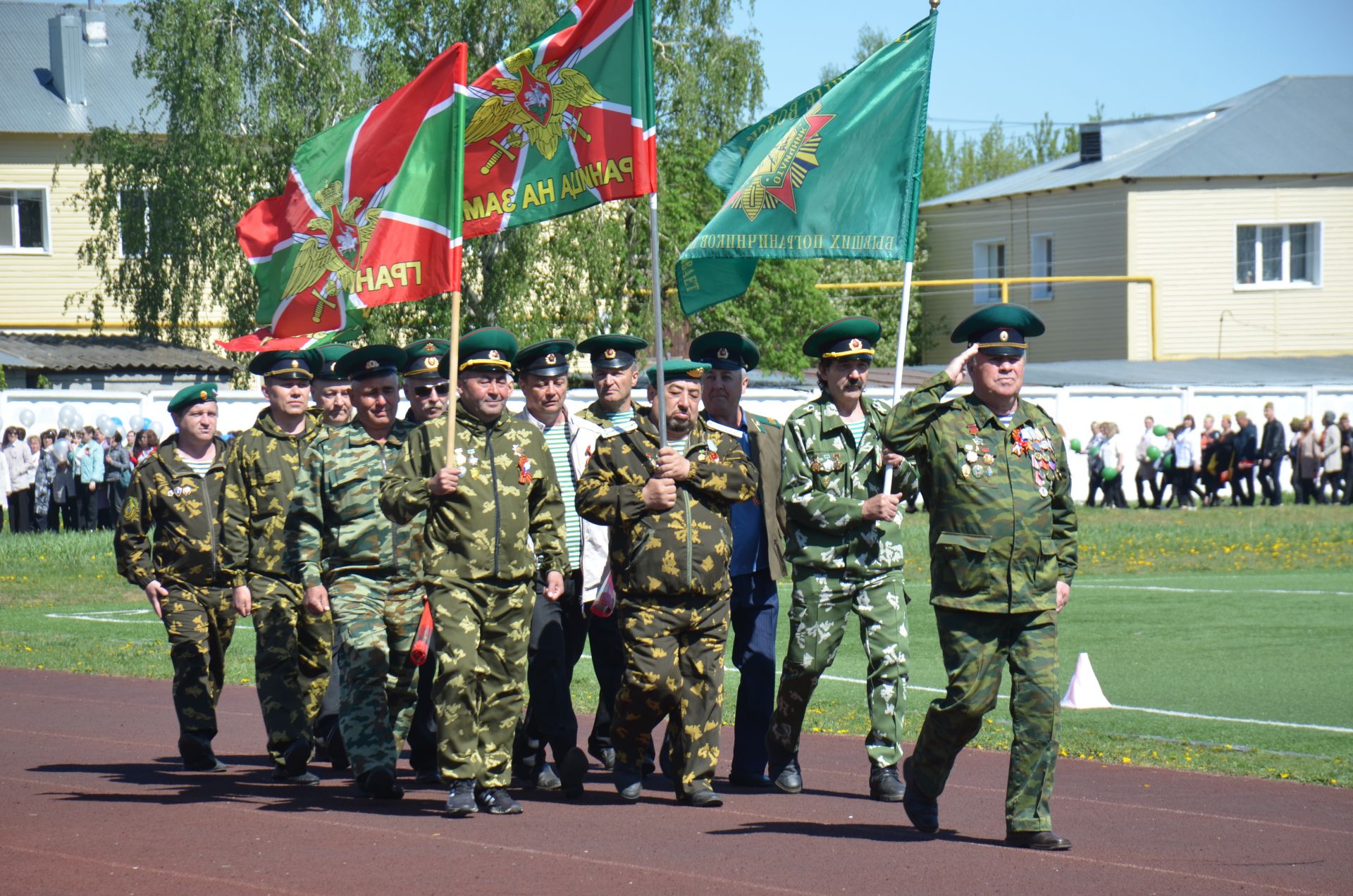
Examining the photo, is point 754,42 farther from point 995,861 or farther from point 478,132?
point 995,861

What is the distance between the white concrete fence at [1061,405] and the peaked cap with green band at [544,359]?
2153 cm

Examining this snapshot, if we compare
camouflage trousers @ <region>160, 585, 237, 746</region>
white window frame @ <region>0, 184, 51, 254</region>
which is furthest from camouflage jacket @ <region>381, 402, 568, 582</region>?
white window frame @ <region>0, 184, 51, 254</region>

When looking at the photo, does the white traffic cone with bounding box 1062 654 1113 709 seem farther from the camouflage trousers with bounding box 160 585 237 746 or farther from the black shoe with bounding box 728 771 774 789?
the camouflage trousers with bounding box 160 585 237 746

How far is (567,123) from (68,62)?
135ft

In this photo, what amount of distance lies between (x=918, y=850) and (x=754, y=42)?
32.6 metres

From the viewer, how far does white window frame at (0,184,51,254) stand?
1781 inches

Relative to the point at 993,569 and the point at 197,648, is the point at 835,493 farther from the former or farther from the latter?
the point at 197,648

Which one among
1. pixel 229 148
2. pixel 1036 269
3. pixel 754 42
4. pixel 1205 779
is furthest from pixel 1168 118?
pixel 1205 779

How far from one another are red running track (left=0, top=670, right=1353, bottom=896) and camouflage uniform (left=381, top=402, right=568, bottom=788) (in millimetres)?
368

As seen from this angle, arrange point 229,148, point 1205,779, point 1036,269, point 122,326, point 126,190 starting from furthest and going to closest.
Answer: point 1036,269
point 122,326
point 126,190
point 229,148
point 1205,779

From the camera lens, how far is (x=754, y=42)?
125 ft

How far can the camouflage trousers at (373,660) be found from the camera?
8516 mm

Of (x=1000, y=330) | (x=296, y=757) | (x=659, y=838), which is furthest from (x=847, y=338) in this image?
(x=296, y=757)

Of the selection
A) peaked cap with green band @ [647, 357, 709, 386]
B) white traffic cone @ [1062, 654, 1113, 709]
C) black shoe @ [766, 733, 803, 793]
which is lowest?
white traffic cone @ [1062, 654, 1113, 709]
